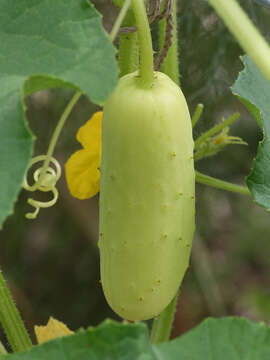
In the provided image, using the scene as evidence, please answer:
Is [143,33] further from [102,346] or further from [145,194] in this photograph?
[102,346]

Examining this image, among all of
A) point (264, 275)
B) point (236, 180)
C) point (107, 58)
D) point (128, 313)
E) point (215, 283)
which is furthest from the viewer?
point (264, 275)

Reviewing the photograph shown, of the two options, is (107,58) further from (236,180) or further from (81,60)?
(236,180)

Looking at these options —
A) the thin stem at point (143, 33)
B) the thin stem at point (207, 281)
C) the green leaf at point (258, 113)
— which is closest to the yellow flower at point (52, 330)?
the green leaf at point (258, 113)

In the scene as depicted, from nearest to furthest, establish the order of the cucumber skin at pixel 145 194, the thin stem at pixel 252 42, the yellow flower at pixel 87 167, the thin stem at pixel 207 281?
the thin stem at pixel 252 42 → the cucumber skin at pixel 145 194 → the yellow flower at pixel 87 167 → the thin stem at pixel 207 281

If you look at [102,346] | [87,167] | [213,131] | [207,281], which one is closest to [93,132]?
[87,167]

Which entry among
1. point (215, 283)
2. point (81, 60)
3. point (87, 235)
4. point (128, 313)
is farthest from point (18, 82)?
point (215, 283)

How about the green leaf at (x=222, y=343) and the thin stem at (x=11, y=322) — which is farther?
the thin stem at (x=11, y=322)

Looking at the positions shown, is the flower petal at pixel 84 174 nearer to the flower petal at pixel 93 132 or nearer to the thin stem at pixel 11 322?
the flower petal at pixel 93 132

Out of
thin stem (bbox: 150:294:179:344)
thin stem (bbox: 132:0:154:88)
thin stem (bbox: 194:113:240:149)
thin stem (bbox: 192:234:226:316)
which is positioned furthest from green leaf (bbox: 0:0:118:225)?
thin stem (bbox: 192:234:226:316)
